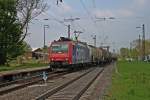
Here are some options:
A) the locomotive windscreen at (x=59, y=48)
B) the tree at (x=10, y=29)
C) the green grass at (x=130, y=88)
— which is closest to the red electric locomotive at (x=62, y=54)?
the locomotive windscreen at (x=59, y=48)

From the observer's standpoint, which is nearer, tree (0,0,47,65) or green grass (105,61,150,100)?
green grass (105,61,150,100)

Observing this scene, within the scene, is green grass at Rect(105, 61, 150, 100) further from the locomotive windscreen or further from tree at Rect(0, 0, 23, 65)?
tree at Rect(0, 0, 23, 65)

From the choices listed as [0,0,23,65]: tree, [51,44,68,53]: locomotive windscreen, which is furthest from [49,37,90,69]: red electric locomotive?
[0,0,23,65]: tree

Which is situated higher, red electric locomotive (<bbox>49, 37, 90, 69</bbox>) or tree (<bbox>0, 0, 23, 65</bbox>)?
tree (<bbox>0, 0, 23, 65</bbox>)

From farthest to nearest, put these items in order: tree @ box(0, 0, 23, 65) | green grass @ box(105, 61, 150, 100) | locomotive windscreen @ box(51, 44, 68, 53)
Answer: tree @ box(0, 0, 23, 65) < locomotive windscreen @ box(51, 44, 68, 53) < green grass @ box(105, 61, 150, 100)

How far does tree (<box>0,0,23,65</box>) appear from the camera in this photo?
6775 cm

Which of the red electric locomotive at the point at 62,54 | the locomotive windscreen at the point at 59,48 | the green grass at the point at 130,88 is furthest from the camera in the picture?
the locomotive windscreen at the point at 59,48

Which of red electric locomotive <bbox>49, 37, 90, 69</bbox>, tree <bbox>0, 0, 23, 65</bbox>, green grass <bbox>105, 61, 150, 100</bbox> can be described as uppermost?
tree <bbox>0, 0, 23, 65</bbox>

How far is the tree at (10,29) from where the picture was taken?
222 feet

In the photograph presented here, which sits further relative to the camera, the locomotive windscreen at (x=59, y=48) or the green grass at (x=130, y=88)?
the locomotive windscreen at (x=59, y=48)

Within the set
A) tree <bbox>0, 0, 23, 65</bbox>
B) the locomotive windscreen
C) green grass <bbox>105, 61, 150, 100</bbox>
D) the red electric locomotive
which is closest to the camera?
green grass <bbox>105, 61, 150, 100</bbox>

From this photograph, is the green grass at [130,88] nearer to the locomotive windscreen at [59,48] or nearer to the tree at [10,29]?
the locomotive windscreen at [59,48]

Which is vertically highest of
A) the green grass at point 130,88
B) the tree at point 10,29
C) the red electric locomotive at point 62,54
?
the tree at point 10,29

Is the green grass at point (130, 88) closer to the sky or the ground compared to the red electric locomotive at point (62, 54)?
closer to the ground
